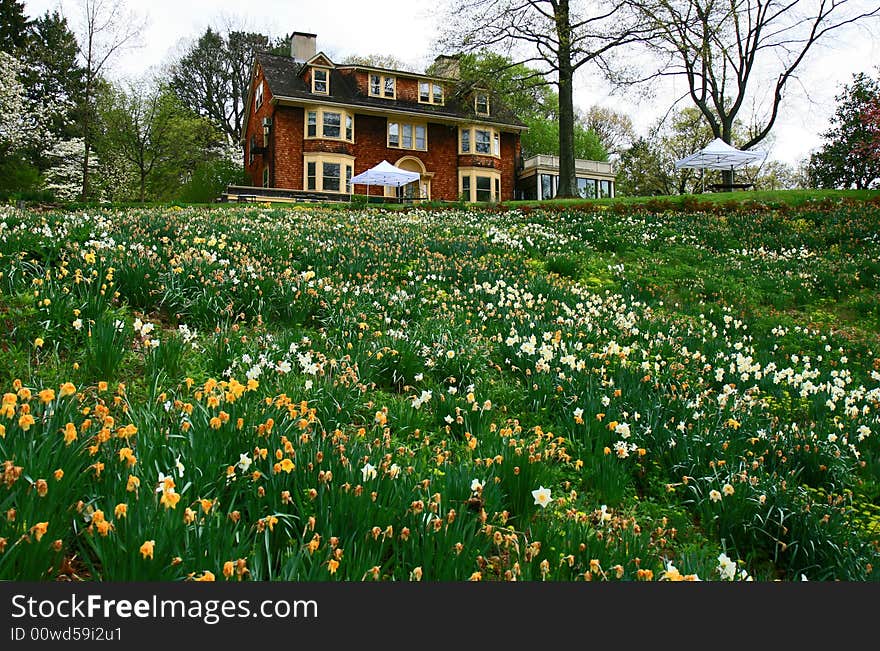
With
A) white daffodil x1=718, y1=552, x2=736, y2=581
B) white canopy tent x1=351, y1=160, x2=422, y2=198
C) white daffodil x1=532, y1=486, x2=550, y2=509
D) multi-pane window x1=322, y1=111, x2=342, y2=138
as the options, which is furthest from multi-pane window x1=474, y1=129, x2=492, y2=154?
white daffodil x1=718, y1=552, x2=736, y2=581

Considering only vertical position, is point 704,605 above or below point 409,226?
below

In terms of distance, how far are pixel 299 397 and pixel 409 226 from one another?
29.7ft

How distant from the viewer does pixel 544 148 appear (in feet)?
165

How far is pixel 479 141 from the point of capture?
3694 centimetres

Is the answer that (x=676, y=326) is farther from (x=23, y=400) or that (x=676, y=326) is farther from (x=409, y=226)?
(x=409, y=226)

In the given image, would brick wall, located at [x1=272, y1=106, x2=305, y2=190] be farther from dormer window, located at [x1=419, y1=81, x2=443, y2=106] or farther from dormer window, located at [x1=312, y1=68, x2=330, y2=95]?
dormer window, located at [x1=419, y1=81, x2=443, y2=106]

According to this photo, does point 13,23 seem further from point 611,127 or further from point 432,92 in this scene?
point 611,127

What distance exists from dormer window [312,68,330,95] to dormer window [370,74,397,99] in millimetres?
3118

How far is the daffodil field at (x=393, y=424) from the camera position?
188 cm

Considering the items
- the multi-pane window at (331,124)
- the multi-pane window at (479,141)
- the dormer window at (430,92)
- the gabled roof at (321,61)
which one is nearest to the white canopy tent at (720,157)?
the multi-pane window at (479,141)

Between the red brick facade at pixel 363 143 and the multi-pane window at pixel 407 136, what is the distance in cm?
24

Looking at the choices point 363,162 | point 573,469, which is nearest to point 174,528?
point 573,469

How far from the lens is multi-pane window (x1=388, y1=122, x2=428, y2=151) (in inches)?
1380

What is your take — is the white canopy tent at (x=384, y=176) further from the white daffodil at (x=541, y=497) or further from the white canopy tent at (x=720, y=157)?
the white daffodil at (x=541, y=497)
